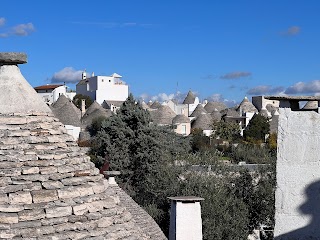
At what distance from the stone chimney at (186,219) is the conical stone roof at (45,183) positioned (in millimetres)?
6304

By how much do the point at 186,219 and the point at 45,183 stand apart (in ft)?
24.4

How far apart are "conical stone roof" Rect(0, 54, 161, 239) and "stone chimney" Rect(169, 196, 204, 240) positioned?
6304mm

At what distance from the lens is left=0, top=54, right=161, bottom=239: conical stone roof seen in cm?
457

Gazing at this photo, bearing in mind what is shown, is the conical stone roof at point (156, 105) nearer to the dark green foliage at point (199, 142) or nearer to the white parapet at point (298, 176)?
the dark green foliage at point (199, 142)

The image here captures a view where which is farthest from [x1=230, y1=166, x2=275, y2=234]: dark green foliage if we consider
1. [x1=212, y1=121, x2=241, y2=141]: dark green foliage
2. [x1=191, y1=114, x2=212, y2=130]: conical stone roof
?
[x1=191, y1=114, x2=212, y2=130]: conical stone roof

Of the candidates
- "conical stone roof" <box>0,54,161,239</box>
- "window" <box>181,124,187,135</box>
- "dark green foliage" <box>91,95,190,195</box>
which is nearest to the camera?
"conical stone roof" <box>0,54,161,239</box>

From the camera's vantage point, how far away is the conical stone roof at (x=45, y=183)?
4574 mm

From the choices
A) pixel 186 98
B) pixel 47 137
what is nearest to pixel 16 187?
pixel 47 137

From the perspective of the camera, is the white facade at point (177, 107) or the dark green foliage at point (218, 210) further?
the white facade at point (177, 107)

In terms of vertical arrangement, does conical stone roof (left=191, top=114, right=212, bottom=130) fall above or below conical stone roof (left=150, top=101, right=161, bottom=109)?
below

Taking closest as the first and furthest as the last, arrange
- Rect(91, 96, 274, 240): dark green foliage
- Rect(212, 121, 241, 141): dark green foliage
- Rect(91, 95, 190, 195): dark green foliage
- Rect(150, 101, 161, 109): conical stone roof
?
Rect(91, 96, 274, 240): dark green foliage < Rect(91, 95, 190, 195): dark green foliage < Rect(212, 121, 241, 141): dark green foliage < Rect(150, 101, 161, 109): conical stone roof

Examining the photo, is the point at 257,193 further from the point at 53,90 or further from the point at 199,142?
the point at 53,90

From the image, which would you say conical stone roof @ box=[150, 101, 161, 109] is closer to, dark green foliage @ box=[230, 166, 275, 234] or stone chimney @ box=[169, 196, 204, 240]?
dark green foliage @ box=[230, 166, 275, 234]

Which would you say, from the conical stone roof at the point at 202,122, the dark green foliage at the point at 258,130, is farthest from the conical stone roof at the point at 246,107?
the dark green foliage at the point at 258,130
